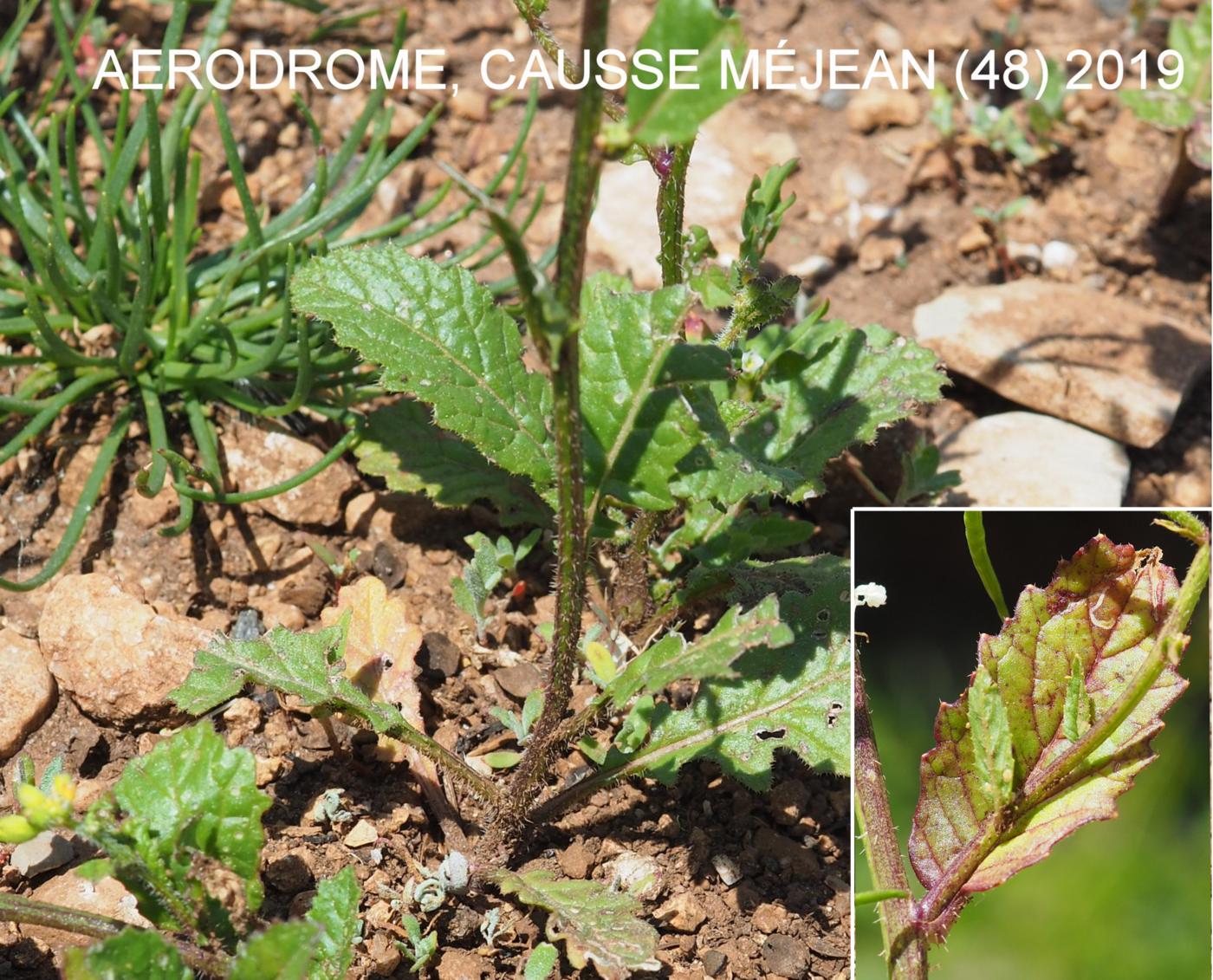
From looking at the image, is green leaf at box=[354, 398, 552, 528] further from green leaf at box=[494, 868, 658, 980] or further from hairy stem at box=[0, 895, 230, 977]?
hairy stem at box=[0, 895, 230, 977]

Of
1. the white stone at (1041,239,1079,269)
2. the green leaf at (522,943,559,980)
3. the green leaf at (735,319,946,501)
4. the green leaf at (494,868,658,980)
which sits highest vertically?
the white stone at (1041,239,1079,269)

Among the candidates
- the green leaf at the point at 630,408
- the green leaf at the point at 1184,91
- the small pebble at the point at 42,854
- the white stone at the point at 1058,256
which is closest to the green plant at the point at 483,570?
the green leaf at the point at 630,408

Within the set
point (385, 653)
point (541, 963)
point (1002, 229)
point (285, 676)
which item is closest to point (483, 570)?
point (385, 653)

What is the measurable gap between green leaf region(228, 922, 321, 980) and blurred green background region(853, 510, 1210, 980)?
0.72 meters

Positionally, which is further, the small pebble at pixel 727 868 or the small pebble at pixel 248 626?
the small pebble at pixel 248 626

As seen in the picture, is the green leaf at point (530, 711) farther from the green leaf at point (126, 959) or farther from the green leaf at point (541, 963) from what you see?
the green leaf at point (126, 959)

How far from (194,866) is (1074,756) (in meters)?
1.13

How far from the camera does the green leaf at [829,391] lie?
2398 mm

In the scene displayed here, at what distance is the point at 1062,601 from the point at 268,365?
1.68 metres

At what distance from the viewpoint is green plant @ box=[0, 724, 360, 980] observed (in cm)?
165

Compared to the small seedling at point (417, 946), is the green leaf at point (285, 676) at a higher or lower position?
higher

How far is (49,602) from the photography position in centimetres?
238

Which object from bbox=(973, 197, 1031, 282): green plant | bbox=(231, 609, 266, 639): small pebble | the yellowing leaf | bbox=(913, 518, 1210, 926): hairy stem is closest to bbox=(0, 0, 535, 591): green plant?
bbox=(231, 609, 266, 639): small pebble

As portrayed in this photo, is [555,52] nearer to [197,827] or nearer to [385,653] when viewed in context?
[385,653]
